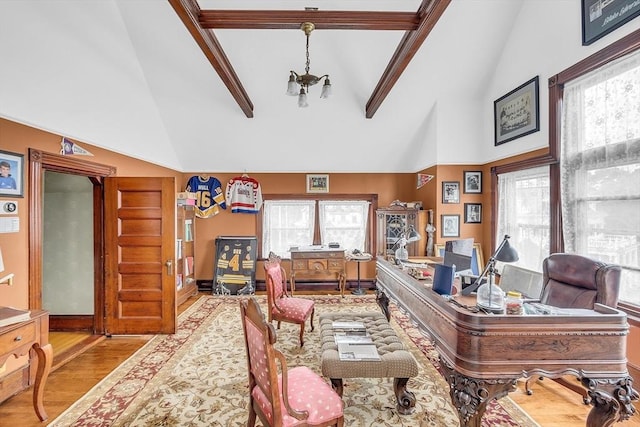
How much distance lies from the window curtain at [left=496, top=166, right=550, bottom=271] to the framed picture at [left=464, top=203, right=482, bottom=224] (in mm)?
424

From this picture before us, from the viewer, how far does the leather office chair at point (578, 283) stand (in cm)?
221

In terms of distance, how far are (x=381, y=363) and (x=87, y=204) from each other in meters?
4.36

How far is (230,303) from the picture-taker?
17.4 ft

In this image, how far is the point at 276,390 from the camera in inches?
61.5

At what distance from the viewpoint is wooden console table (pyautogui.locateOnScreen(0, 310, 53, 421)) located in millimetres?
2098

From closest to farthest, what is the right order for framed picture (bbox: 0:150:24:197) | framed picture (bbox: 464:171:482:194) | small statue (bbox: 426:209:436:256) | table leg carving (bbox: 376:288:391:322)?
1. framed picture (bbox: 0:150:24:197)
2. table leg carving (bbox: 376:288:391:322)
3. framed picture (bbox: 464:171:482:194)
4. small statue (bbox: 426:209:436:256)

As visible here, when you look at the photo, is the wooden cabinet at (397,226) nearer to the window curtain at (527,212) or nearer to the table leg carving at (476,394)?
the window curtain at (527,212)

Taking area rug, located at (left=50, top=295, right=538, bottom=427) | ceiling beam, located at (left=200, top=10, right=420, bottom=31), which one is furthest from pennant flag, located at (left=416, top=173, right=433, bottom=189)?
ceiling beam, located at (left=200, top=10, right=420, bottom=31)

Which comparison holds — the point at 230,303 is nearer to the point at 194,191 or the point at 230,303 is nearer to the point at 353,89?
the point at 194,191

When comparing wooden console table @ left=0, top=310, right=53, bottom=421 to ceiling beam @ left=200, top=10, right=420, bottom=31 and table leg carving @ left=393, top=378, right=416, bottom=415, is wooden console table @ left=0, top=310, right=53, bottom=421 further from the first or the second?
ceiling beam @ left=200, top=10, right=420, bottom=31

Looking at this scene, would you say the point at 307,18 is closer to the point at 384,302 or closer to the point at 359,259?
the point at 384,302

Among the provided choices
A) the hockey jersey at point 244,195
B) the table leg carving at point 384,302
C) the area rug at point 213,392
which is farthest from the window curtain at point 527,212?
the hockey jersey at point 244,195

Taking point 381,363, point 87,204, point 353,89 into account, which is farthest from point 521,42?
point 87,204

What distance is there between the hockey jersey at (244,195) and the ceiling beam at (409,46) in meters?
2.77
